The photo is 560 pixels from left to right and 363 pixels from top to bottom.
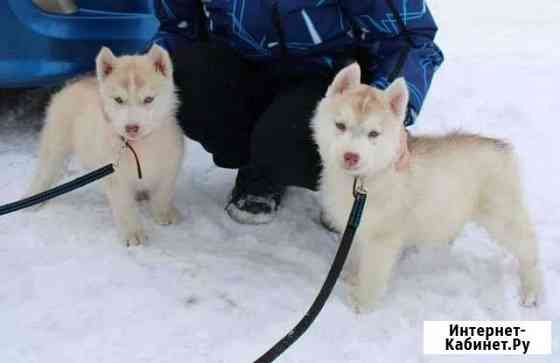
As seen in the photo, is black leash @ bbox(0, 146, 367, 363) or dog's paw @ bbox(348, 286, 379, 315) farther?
dog's paw @ bbox(348, 286, 379, 315)

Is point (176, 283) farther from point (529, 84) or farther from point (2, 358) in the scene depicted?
point (529, 84)

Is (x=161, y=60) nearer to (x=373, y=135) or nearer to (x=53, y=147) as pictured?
(x=53, y=147)

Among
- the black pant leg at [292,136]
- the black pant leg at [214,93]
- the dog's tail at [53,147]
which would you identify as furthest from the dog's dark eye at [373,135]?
the dog's tail at [53,147]

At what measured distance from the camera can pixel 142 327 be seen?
2.34 metres

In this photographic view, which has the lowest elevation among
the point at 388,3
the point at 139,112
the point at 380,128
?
the point at 139,112

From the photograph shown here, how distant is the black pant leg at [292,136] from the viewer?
109 inches

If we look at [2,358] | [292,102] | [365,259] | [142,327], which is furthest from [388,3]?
[2,358]

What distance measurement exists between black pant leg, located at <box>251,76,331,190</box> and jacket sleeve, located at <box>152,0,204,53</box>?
0.63m

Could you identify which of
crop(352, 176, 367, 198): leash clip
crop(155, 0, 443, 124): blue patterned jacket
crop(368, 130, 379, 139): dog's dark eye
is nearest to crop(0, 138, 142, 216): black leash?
crop(155, 0, 443, 124): blue patterned jacket

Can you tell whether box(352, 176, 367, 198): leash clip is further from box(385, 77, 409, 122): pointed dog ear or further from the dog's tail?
the dog's tail

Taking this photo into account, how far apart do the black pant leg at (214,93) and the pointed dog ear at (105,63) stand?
403 mm

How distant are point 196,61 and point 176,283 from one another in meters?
1.07

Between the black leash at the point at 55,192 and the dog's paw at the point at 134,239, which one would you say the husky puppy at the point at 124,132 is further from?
the black leash at the point at 55,192

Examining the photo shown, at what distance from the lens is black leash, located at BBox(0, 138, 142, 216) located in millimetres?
2371
